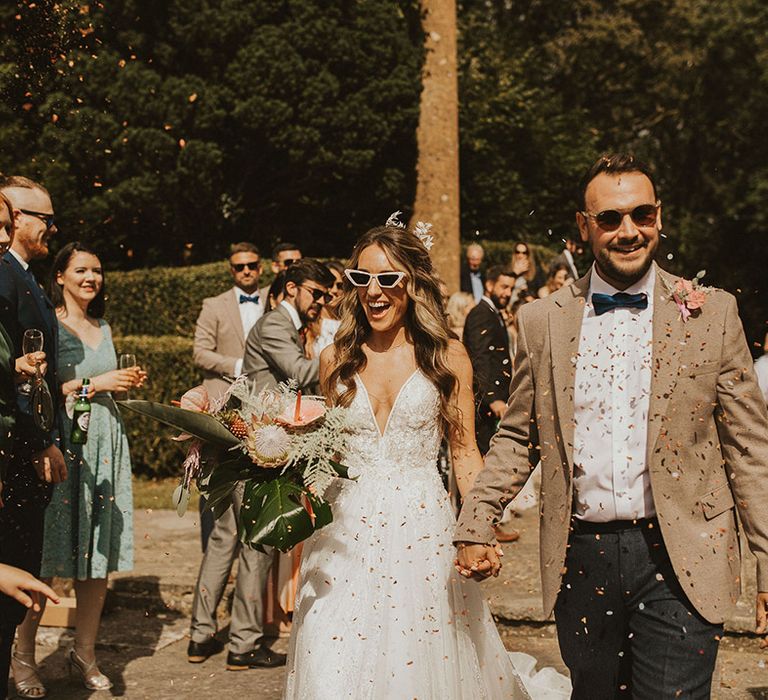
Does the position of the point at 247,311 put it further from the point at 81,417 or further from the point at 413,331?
the point at 413,331

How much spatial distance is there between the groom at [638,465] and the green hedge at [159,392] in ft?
30.4

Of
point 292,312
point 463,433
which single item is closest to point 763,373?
point 292,312

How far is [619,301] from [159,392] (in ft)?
32.1

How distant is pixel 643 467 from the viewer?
337 centimetres

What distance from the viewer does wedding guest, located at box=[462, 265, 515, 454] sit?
8.49 m

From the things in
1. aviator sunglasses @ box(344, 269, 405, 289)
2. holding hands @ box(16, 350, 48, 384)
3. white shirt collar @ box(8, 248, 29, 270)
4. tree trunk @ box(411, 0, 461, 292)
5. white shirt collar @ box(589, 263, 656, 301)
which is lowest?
holding hands @ box(16, 350, 48, 384)

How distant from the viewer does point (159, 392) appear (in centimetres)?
1262

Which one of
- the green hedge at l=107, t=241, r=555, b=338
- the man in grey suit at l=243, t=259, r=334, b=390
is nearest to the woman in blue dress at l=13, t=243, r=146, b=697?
the man in grey suit at l=243, t=259, r=334, b=390

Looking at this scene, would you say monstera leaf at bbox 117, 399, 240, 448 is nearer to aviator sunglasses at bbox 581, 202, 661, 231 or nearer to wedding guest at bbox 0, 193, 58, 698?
wedding guest at bbox 0, 193, 58, 698

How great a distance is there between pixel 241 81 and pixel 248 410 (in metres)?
13.2

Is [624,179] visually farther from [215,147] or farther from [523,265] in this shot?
[215,147]

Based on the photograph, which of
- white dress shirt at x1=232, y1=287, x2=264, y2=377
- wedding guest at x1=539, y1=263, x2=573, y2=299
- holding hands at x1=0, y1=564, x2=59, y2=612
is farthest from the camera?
wedding guest at x1=539, y1=263, x2=573, y2=299

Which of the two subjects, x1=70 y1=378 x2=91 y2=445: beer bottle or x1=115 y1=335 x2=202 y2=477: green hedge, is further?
x1=115 y1=335 x2=202 y2=477: green hedge

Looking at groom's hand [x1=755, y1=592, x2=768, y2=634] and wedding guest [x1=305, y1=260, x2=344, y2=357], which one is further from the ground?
wedding guest [x1=305, y1=260, x2=344, y2=357]
